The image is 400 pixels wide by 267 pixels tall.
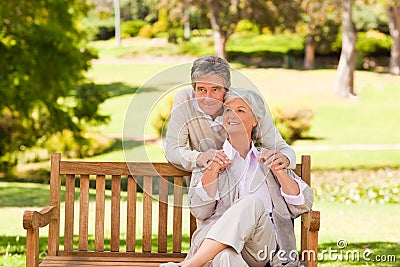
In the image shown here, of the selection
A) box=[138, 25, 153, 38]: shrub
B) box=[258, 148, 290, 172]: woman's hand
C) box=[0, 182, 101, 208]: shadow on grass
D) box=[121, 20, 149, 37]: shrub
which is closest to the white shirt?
box=[258, 148, 290, 172]: woman's hand

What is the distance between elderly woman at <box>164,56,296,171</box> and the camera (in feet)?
13.6

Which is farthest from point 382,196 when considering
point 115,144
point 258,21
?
point 258,21

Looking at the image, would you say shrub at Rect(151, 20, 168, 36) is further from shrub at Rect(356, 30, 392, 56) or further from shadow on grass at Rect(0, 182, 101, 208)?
shadow on grass at Rect(0, 182, 101, 208)

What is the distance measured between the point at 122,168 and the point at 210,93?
0.72 meters

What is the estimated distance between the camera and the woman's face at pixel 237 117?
4125mm

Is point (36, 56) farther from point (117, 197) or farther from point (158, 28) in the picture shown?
point (158, 28)

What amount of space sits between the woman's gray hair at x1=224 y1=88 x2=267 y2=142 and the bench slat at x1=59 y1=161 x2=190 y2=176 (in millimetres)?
489

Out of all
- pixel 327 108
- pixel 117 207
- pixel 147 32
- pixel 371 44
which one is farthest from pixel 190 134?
pixel 147 32

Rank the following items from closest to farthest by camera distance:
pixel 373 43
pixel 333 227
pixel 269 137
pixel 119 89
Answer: pixel 269 137
pixel 333 227
pixel 119 89
pixel 373 43

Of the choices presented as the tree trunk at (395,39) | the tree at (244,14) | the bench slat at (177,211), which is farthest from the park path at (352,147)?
the bench slat at (177,211)

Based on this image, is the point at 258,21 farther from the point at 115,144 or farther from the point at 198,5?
the point at 115,144

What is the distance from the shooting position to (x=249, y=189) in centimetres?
411

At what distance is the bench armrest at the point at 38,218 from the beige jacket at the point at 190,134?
27.6 inches

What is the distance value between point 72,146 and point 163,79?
16125 mm
